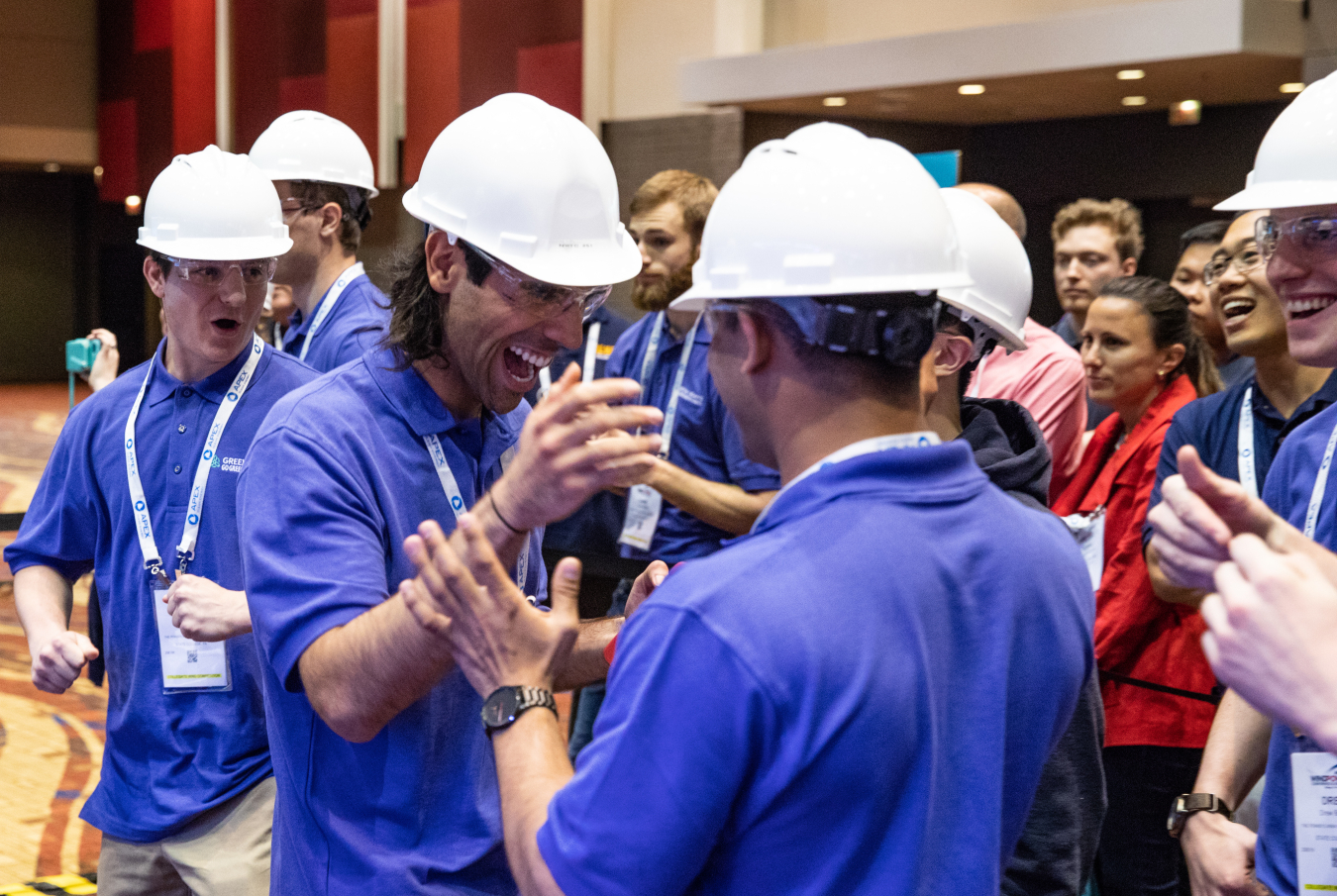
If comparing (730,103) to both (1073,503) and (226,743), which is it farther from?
(226,743)

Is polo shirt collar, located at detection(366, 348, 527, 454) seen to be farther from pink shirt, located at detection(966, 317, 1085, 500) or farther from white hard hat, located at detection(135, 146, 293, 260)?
pink shirt, located at detection(966, 317, 1085, 500)

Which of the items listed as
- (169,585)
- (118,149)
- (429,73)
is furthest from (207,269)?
(118,149)

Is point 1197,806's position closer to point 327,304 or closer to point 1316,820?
point 1316,820

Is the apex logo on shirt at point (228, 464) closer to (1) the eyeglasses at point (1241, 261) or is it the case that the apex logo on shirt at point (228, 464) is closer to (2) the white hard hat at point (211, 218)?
(2) the white hard hat at point (211, 218)

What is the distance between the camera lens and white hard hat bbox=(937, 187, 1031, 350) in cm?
230

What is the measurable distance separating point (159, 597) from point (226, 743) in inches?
13.1

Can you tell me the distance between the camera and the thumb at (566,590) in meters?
1.45

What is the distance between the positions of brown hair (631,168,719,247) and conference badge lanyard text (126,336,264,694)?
2.51m

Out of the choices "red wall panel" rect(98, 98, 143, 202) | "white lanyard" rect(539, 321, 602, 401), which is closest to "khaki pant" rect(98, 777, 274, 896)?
"white lanyard" rect(539, 321, 602, 401)

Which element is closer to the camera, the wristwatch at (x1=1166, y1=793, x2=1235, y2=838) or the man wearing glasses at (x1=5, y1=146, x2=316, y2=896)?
the wristwatch at (x1=1166, y1=793, x2=1235, y2=838)

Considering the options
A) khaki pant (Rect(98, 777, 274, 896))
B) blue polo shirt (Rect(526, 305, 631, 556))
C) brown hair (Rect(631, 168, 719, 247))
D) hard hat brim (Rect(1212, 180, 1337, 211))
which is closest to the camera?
hard hat brim (Rect(1212, 180, 1337, 211))

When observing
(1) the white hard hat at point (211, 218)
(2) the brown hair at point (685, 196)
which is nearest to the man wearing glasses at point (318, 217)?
(1) the white hard hat at point (211, 218)

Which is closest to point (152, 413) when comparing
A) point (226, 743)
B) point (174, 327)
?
point (174, 327)

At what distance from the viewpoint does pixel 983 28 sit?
7.42 meters
